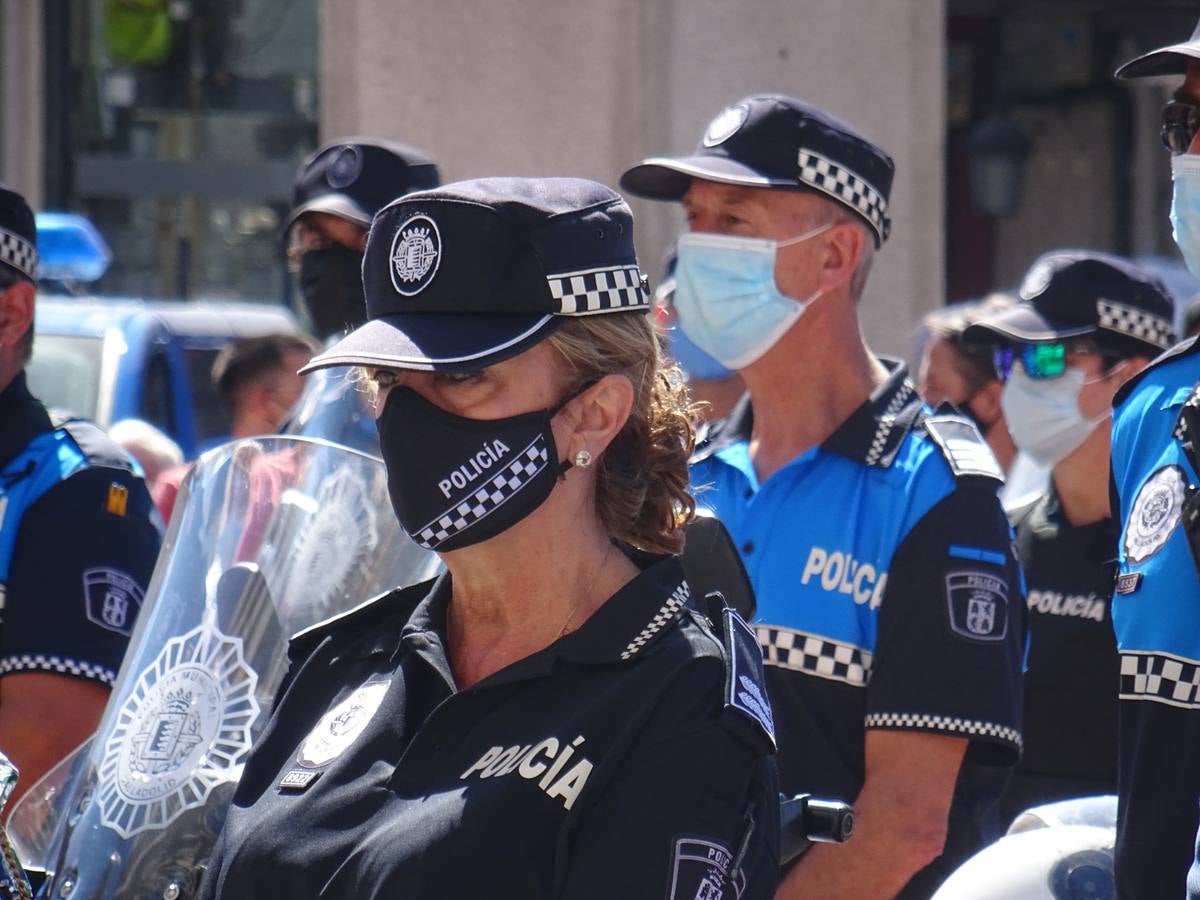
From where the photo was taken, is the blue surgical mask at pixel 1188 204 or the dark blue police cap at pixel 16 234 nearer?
the blue surgical mask at pixel 1188 204

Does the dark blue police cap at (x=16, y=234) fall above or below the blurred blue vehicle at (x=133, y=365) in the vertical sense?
above

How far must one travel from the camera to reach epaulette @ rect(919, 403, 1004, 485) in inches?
127

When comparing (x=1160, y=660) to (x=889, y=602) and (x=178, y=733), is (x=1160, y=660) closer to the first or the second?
(x=889, y=602)

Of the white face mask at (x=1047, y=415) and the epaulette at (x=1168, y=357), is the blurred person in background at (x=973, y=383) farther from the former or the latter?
the epaulette at (x=1168, y=357)

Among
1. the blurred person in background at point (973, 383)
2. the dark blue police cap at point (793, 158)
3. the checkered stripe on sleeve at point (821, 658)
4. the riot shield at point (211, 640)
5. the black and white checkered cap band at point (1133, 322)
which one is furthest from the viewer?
the blurred person in background at point (973, 383)

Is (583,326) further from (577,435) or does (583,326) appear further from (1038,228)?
(1038,228)

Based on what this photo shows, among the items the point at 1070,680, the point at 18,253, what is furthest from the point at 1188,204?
the point at 18,253

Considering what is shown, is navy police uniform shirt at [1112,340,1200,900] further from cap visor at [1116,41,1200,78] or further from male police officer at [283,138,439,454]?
male police officer at [283,138,439,454]

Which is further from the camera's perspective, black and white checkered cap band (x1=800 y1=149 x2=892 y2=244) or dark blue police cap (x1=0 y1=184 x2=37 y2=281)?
dark blue police cap (x1=0 y1=184 x2=37 y2=281)

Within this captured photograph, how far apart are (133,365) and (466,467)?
582cm

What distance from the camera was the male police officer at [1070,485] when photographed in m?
4.10

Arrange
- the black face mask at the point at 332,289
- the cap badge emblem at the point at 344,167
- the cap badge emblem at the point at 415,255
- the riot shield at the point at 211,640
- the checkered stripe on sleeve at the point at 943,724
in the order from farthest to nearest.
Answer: the cap badge emblem at the point at 344,167, the black face mask at the point at 332,289, the checkered stripe on sleeve at the point at 943,724, the riot shield at the point at 211,640, the cap badge emblem at the point at 415,255

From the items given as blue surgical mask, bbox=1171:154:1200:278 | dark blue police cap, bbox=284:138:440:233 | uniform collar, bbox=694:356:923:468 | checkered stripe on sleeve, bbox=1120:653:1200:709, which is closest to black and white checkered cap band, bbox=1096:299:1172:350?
uniform collar, bbox=694:356:923:468

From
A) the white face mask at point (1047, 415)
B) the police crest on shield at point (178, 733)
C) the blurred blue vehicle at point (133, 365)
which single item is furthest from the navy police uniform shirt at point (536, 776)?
the blurred blue vehicle at point (133, 365)
